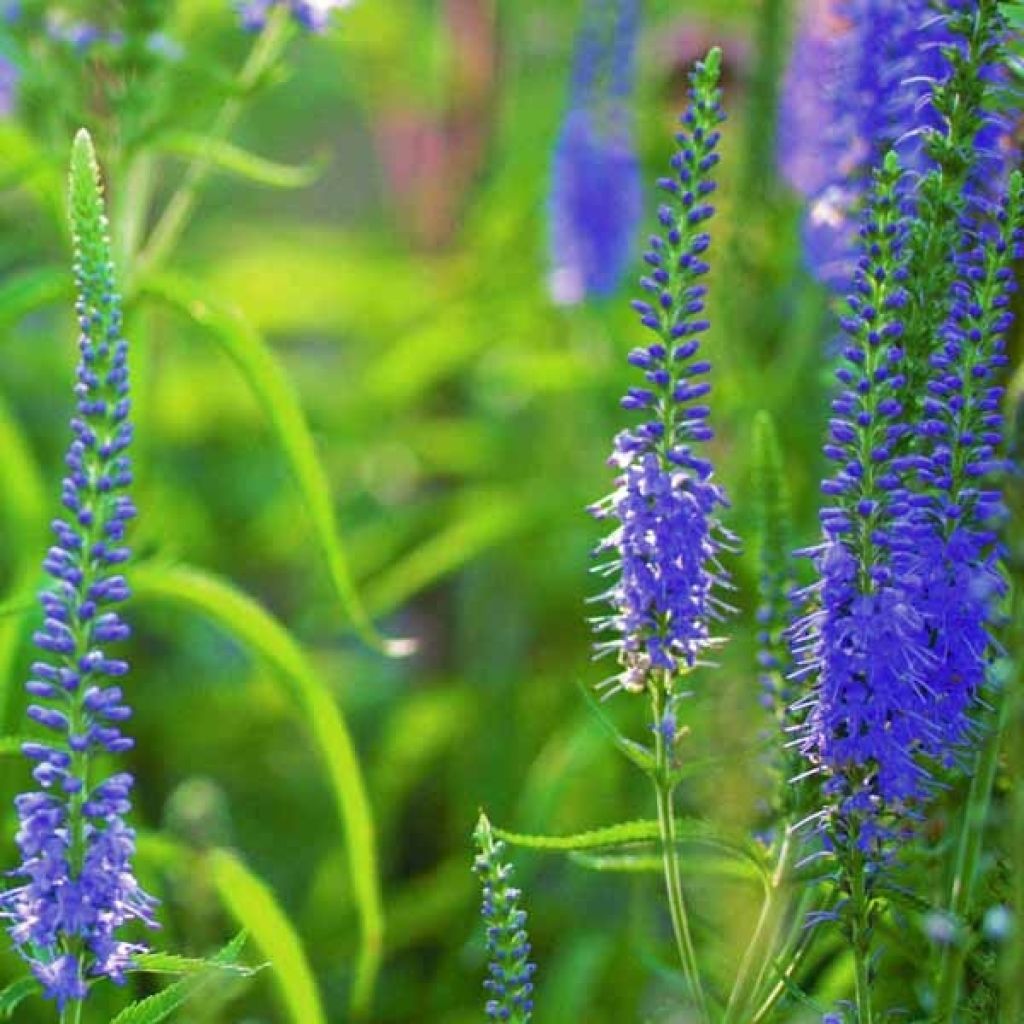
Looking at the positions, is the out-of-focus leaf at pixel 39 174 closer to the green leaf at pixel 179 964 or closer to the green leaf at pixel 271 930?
the green leaf at pixel 271 930

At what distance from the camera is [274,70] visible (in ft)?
6.40

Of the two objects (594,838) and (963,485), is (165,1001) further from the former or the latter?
(963,485)

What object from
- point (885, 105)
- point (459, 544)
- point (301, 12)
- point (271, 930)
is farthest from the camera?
point (459, 544)

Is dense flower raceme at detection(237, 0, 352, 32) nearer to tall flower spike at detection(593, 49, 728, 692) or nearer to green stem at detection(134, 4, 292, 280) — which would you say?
green stem at detection(134, 4, 292, 280)

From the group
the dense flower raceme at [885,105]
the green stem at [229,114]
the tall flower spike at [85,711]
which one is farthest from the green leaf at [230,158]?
the tall flower spike at [85,711]

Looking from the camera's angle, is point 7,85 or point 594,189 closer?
point 7,85

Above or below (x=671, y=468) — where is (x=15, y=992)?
below

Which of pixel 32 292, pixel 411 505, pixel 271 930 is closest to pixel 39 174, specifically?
pixel 32 292

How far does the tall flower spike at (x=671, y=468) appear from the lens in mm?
1154

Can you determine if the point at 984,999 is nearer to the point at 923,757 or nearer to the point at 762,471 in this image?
the point at 923,757

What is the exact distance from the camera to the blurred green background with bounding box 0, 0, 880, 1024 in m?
2.38

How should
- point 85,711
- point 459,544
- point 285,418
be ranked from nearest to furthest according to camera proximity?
point 85,711
point 285,418
point 459,544

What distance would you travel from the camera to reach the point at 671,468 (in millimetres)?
1206

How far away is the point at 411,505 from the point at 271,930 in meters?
1.72
